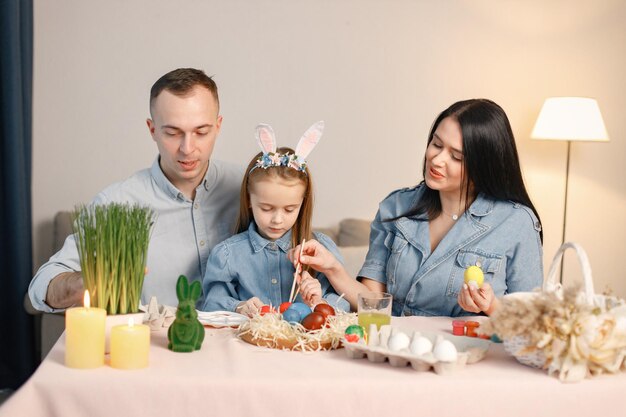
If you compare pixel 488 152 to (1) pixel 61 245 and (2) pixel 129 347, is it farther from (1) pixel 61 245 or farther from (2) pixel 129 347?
(1) pixel 61 245

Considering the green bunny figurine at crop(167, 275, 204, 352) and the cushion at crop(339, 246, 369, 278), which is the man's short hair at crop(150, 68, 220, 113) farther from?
the cushion at crop(339, 246, 369, 278)

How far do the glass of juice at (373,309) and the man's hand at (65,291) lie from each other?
782mm

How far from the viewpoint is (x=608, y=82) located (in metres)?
5.08

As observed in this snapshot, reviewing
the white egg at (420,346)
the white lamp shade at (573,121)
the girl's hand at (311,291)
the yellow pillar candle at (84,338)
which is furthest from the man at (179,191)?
the white lamp shade at (573,121)

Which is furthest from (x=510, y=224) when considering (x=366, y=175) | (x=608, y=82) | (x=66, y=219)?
(x=608, y=82)

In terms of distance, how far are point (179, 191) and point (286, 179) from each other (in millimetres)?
433

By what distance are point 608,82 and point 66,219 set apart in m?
3.36

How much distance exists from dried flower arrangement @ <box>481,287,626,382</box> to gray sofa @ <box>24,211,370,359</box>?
2213 millimetres

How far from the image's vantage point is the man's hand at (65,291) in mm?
2184

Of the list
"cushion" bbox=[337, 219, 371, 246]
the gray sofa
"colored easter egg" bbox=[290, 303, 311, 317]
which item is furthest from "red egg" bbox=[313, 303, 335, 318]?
"cushion" bbox=[337, 219, 371, 246]

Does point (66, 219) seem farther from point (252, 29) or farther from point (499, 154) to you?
point (499, 154)

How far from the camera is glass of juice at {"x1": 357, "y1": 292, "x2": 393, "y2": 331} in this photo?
6.12 feet

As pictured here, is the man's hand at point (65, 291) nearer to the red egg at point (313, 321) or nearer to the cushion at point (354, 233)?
the red egg at point (313, 321)

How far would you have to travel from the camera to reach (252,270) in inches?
95.0
